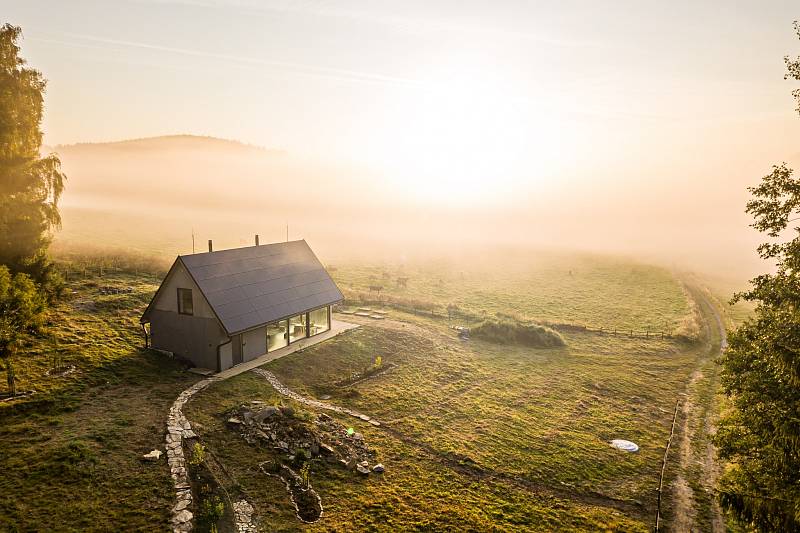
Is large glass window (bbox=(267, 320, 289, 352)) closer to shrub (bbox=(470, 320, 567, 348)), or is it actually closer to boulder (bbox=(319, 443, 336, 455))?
boulder (bbox=(319, 443, 336, 455))

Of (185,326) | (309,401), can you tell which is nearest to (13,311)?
(185,326)

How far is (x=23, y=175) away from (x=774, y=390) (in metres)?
37.8

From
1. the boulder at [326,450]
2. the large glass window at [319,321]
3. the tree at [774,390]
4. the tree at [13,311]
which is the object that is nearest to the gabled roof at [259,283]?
the large glass window at [319,321]

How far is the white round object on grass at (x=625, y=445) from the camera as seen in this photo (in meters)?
24.7

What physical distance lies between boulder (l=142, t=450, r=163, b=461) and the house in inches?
413

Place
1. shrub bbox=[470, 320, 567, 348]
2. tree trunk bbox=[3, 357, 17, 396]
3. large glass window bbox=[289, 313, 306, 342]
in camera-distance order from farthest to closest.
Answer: shrub bbox=[470, 320, 567, 348], large glass window bbox=[289, 313, 306, 342], tree trunk bbox=[3, 357, 17, 396]

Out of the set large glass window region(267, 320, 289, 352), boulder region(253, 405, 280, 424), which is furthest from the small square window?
boulder region(253, 405, 280, 424)

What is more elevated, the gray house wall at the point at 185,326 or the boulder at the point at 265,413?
the gray house wall at the point at 185,326

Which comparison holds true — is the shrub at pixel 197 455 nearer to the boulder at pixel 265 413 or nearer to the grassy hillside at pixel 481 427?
the grassy hillside at pixel 481 427

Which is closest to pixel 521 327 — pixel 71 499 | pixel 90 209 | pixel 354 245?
pixel 71 499

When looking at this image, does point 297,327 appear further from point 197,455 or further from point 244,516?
point 244,516

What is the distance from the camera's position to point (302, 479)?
19234mm

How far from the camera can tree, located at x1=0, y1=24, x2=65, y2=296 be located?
25016 mm

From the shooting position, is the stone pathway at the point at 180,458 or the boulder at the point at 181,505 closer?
the stone pathway at the point at 180,458
